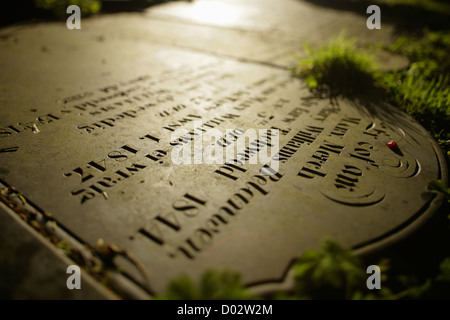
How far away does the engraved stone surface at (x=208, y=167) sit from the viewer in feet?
4.88

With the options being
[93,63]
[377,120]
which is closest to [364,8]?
[377,120]

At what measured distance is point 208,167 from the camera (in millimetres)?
2006

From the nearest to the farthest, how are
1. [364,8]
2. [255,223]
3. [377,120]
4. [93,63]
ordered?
1. [255,223]
2. [377,120]
3. [93,63]
4. [364,8]

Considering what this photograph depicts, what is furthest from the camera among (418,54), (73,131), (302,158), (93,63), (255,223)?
(418,54)

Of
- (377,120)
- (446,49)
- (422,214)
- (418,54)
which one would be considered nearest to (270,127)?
(377,120)

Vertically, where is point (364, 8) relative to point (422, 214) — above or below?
above

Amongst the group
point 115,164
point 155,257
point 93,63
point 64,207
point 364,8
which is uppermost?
point 364,8

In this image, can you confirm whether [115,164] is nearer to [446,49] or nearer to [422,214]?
[422,214]

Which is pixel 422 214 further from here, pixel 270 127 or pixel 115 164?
pixel 115 164

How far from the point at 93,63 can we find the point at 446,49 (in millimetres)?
7110

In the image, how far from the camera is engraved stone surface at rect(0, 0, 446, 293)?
149 cm

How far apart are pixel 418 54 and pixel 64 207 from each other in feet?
20.9

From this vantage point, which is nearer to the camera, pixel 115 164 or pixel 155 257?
pixel 155 257

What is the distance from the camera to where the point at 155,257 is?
137cm
